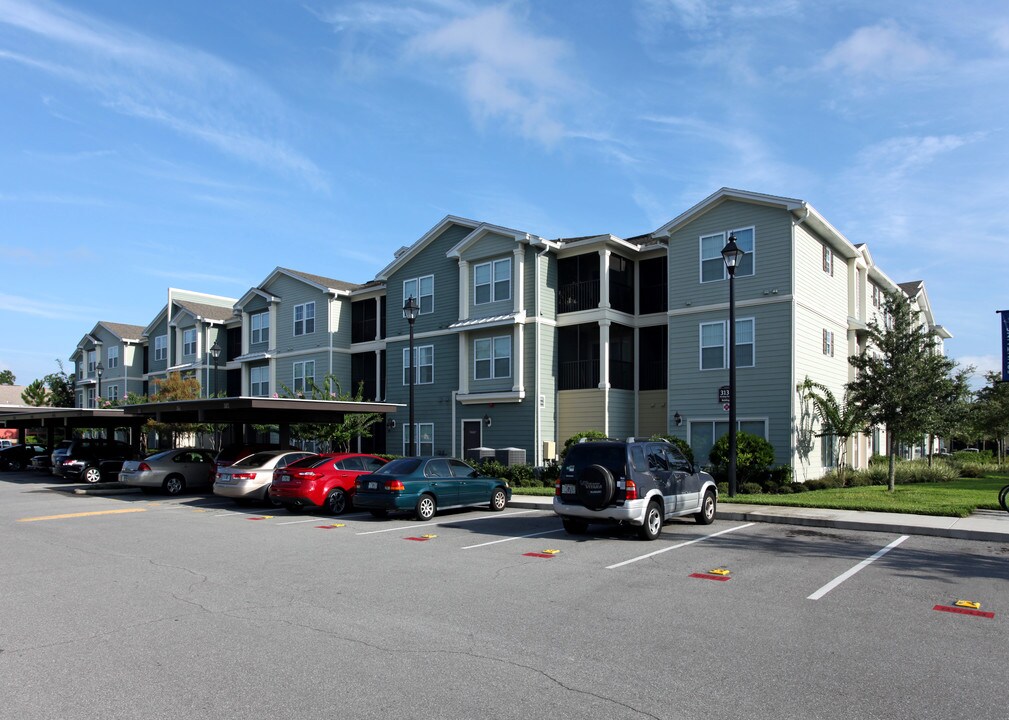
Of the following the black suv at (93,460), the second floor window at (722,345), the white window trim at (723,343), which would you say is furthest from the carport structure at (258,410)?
the second floor window at (722,345)

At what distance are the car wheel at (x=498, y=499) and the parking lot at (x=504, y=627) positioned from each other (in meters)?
4.69

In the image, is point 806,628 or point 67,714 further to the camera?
point 806,628

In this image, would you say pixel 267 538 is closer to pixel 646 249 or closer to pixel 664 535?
pixel 664 535

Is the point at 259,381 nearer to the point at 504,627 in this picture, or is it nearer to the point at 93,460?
the point at 93,460

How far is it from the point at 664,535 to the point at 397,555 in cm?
507

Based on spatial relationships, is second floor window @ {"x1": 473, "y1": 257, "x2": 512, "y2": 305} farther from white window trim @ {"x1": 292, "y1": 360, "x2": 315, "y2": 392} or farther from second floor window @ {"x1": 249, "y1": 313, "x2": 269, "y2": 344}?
second floor window @ {"x1": 249, "y1": 313, "x2": 269, "y2": 344}

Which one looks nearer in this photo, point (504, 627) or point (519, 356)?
point (504, 627)

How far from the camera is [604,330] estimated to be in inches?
1121

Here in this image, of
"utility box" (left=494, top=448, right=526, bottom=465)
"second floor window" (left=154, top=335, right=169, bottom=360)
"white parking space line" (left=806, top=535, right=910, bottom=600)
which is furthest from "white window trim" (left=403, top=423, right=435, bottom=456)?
"second floor window" (left=154, top=335, right=169, bottom=360)

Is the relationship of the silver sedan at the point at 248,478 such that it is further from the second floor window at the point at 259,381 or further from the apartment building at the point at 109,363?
the apartment building at the point at 109,363

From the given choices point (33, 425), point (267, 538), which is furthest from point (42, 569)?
point (33, 425)

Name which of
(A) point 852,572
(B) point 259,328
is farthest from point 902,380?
(B) point 259,328

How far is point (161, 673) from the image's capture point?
6.22 m

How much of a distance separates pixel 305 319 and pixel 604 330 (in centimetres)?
1804
